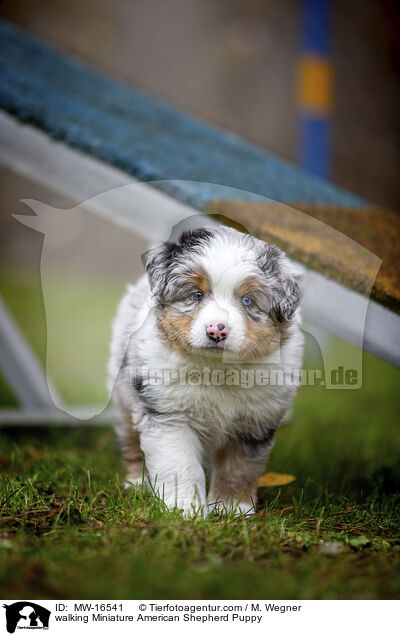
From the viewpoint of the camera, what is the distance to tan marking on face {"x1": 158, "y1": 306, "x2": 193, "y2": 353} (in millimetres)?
1906

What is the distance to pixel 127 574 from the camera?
149 cm

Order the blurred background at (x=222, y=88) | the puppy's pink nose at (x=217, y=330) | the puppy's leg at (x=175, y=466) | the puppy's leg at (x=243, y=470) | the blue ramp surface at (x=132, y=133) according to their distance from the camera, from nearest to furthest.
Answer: the puppy's pink nose at (x=217, y=330) → the puppy's leg at (x=175, y=466) → the puppy's leg at (x=243, y=470) → the blue ramp surface at (x=132, y=133) → the blurred background at (x=222, y=88)

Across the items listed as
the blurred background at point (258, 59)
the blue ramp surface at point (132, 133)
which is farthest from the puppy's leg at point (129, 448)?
the blurred background at point (258, 59)

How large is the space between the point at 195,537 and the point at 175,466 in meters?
0.33

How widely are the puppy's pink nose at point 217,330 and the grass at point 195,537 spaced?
573mm

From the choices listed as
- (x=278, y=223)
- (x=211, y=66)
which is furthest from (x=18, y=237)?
(x=278, y=223)

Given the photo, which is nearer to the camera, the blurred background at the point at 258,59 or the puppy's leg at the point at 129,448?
the puppy's leg at the point at 129,448

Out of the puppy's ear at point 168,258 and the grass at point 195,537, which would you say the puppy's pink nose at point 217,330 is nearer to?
the puppy's ear at point 168,258

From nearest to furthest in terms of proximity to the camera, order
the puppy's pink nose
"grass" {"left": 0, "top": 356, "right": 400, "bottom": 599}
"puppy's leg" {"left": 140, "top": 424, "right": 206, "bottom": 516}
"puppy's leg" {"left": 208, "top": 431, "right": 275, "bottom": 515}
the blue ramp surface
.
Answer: "grass" {"left": 0, "top": 356, "right": 400, "bottom": 599}, the puppy's pink nose, "puppy's leg" {"left": 140, "top": 424, "right": 206, "bottom": 516}, "puppy's leg" {"left": 208, "top": 431, "right": 275, "bottom": 515}, the blue ramp surface

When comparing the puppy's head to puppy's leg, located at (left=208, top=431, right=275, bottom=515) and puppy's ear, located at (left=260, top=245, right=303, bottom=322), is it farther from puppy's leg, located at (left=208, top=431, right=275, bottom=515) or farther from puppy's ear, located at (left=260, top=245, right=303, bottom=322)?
puppy's leg, located at (left=208, top=431, right=275, bottom=515)
